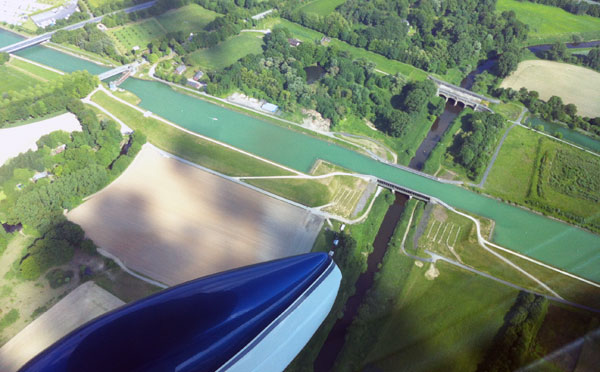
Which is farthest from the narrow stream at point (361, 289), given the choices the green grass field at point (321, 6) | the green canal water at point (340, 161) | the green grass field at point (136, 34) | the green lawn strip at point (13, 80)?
the green lawn strip at point (13, 80)

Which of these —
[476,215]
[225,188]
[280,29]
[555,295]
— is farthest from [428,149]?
[280,29]

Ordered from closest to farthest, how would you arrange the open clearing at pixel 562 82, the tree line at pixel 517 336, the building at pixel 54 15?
the tree line at pixel 517 336
the open clearing at pixel 562 82
the building at pixel 54 15

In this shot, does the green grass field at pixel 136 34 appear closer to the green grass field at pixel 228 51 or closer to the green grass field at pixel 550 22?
the green grass field at pixel 228 51

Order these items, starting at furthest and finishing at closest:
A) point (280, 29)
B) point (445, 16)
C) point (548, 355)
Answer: point (445, 16), point (280, 29), point (548, 355)

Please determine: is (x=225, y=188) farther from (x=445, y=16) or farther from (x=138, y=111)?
(x=445, y=16)

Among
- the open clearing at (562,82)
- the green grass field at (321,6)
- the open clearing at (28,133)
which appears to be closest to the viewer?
the open clearing at (28,133)

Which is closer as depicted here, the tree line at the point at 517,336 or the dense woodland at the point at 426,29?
the tree line at the point at 517,336

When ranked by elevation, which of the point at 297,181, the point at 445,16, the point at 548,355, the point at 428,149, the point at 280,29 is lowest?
the point at 548,355
